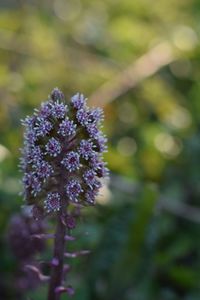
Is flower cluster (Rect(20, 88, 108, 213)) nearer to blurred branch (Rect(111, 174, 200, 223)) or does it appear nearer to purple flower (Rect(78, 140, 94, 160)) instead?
purple flower (Rect(78, 140, 94, 160))

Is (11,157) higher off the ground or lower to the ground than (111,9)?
lower

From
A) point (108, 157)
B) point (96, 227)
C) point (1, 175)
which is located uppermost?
point (108, 157)

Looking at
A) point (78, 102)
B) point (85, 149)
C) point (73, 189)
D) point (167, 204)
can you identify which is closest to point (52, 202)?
point (73, 189)

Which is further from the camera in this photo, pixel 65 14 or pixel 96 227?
pixel 65 14

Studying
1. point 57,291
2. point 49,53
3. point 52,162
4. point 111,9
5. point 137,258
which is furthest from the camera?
point 111,9

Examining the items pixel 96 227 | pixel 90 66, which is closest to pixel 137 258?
pixel 96 227

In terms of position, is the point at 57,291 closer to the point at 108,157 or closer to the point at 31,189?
the point at 31,189

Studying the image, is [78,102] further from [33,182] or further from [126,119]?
[126,119]
